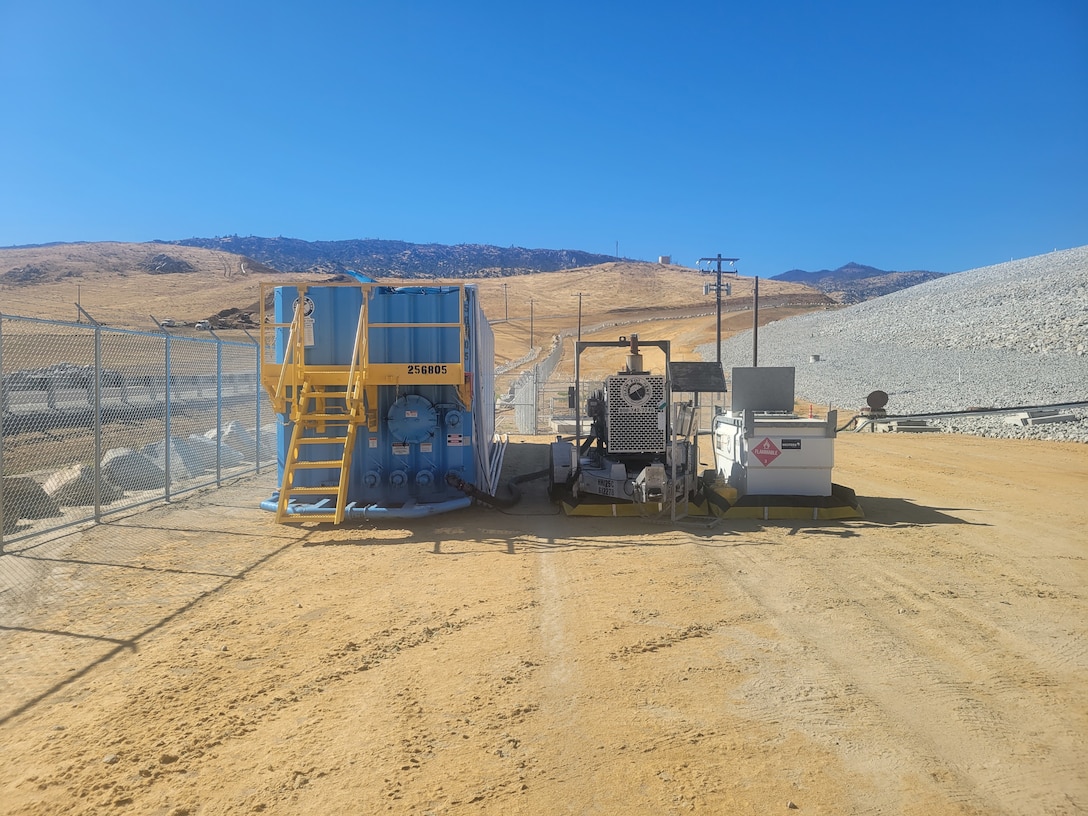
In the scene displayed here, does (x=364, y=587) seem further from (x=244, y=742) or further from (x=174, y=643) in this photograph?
(x=244, y=742)

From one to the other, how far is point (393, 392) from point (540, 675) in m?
5.94

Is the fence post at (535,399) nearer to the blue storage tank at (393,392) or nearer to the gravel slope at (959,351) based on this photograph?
the blue storage tank at (393,392)

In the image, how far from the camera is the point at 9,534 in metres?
7.71

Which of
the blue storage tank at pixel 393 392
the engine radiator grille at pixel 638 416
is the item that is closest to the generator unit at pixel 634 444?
the engine radiator grille at pixel 638 416

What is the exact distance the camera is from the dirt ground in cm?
338

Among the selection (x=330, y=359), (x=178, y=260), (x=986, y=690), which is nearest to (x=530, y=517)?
(x=330, y=359)

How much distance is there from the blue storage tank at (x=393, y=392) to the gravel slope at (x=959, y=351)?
20500mm

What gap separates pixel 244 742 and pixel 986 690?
4392 mm

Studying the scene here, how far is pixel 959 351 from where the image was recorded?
38.0 metres

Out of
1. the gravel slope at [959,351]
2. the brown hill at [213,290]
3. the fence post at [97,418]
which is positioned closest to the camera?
the fence post at [97,418]

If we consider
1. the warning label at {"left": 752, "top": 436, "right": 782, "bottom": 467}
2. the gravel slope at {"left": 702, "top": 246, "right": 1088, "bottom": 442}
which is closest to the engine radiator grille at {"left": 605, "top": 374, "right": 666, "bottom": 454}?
the warning label at {"left": 752, "top": 436, "right": 782, "bottom": 467}

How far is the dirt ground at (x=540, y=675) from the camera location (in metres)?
3.38

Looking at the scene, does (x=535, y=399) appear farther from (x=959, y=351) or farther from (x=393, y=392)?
(x=959, y=351)

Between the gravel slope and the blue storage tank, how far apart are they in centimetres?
2050
